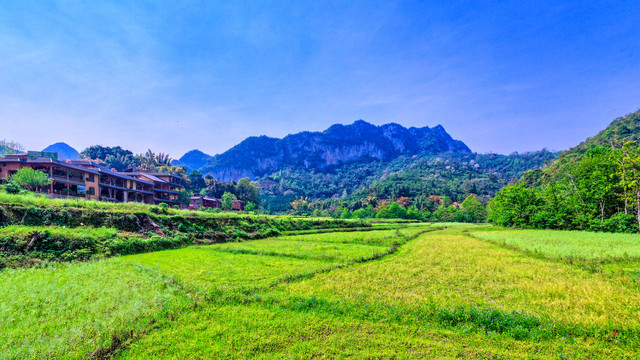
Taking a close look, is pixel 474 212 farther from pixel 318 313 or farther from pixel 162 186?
pixel 162 186

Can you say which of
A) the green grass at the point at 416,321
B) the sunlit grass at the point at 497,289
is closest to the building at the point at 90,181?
the green grass at the point at 416,321

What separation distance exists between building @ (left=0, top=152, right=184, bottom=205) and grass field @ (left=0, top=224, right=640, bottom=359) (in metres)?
32.7

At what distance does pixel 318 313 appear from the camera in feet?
23.7

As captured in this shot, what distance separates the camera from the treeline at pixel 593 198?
26.3 m

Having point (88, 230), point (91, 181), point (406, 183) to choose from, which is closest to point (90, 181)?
point (91, 181)

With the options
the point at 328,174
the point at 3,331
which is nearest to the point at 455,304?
the point at 3,331

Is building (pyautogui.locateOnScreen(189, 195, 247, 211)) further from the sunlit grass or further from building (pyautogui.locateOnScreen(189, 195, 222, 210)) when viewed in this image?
the sunlit grass

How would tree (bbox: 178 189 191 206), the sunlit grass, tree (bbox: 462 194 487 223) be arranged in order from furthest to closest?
tree (bbox: 462 194 487 223), tree (bbox: 178 189 191 206), the sunlit grass

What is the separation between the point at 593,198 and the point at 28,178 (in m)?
69.3

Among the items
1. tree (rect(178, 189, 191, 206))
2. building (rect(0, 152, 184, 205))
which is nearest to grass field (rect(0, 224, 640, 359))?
building (rect(0, 152, 184, 205))

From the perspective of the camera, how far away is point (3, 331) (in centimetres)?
590

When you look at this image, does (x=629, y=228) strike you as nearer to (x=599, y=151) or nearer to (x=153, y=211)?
(x=599, y=151)

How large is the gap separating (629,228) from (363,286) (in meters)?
34.7

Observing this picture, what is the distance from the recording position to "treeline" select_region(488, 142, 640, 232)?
2633 centimetres
